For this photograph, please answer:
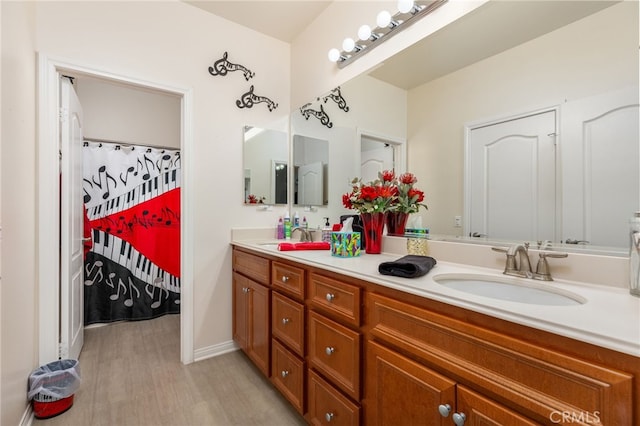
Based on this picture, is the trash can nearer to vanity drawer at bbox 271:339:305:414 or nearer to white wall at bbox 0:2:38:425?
white wall at bbox 0:2:38:425

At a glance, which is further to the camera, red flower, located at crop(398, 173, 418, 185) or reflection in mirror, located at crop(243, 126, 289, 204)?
reflection in mirror, located at crop(243, 126, 289, 204)

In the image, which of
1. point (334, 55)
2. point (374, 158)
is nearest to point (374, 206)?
point (374, 158)

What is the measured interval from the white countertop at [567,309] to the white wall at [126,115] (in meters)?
2.81

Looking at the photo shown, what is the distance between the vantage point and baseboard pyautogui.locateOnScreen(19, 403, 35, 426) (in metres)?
1.46

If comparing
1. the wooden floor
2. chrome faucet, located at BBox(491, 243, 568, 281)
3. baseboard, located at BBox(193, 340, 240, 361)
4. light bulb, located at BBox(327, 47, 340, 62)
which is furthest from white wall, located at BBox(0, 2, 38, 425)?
chrome faucet, located at BBox(491, 243, 568, 281)

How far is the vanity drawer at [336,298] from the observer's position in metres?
1.14

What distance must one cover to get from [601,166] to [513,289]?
52cm

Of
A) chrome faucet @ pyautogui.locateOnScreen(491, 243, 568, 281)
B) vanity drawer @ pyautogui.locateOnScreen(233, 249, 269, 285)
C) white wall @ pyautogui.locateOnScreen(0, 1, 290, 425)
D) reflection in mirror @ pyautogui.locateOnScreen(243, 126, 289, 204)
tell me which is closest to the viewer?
chrome faucet @ pyautogui.locateOnScreen(491, 243, 568, 281)

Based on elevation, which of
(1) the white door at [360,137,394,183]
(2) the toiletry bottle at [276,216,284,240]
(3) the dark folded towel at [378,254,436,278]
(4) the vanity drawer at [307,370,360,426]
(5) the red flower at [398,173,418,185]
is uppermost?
(1) the white door at [360,137,394,183]

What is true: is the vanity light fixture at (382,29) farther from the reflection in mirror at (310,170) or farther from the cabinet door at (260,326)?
the cabinet door at (260,326)

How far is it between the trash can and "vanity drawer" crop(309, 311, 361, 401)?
1395 millimetres

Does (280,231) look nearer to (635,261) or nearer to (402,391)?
(402,391)

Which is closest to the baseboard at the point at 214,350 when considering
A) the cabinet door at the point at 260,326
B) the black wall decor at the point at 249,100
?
the cabinet door at the point at 260,326

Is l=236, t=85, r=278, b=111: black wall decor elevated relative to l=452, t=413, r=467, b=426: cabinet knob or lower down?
elevated
